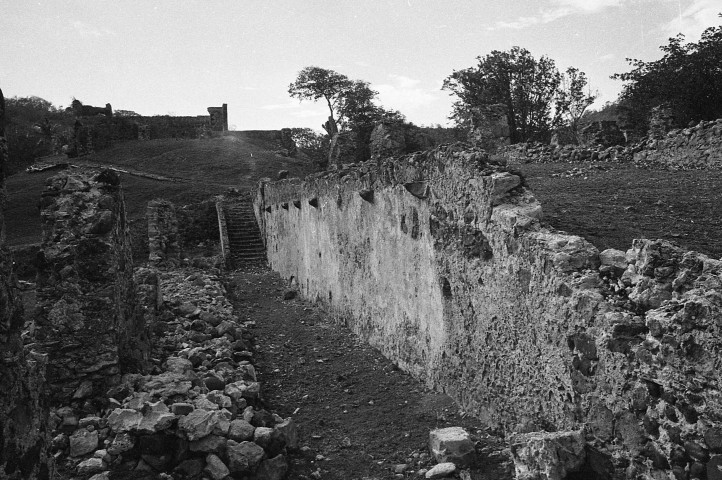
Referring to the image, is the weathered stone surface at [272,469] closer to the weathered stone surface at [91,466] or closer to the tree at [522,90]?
the weathered stone surface at [91,466]

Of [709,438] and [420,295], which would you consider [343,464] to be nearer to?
[420,295]

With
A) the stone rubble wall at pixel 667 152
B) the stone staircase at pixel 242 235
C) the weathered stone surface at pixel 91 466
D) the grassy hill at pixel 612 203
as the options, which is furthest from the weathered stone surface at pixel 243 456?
the stone staircase at pixel 242 235

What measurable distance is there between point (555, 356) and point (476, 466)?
3.15 feet

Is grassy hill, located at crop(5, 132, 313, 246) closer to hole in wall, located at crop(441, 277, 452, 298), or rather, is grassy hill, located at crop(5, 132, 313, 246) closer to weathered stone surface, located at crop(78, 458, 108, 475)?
weathered stone surface, located at crop(78, 458, 108, 475)

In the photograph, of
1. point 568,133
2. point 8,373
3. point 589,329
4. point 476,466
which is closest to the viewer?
point 8,373

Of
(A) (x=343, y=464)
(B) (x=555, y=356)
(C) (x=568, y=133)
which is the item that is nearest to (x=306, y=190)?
(A) (x=343, y=464)

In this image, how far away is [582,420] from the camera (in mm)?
3129

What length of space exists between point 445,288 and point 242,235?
46.4 feet

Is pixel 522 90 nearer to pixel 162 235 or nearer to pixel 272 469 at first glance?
pixel 162 235

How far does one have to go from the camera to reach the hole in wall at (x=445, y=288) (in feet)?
16.7

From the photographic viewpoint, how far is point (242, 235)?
60.6ft

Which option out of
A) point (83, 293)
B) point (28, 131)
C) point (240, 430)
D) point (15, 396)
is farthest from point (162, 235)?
point (28, 131)

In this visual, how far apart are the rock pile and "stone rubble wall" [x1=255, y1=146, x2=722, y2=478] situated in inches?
66.9

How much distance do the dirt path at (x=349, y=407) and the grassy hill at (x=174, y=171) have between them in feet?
46.5
